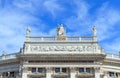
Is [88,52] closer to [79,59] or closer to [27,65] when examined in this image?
[79,59]

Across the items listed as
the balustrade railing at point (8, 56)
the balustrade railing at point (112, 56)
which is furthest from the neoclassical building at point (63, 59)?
the balustrade railing at point (8, 56)

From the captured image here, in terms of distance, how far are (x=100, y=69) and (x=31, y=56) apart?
11.3m

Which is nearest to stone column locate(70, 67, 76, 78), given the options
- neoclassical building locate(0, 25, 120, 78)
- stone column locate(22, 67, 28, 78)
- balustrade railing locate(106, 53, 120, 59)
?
neoclassical building locate(0, 25, 120, 78)

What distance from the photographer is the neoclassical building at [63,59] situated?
2160 inches

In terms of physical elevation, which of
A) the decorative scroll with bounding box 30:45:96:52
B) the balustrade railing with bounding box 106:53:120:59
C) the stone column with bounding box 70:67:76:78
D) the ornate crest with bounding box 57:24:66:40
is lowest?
the stone column with bounding box 70:67:76:78

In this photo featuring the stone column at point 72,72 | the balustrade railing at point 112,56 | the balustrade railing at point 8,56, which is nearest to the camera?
the stone column at point 72,72

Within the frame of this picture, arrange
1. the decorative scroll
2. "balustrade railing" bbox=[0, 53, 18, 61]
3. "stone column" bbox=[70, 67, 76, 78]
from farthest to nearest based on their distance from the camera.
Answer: "balustrade railing" bbox=[0, 53, 18, 61] → the decorative scroll → "stone column" bbox=[70, 67, 76, 78]

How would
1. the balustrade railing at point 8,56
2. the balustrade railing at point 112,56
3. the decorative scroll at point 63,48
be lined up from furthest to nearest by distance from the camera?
the balustrade railing at point 8,56 < the balustrade railing at point 112,56 < the decorative scroll at point 63,48

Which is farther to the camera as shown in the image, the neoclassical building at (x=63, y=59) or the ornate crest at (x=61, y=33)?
the ornate crest at (x=61, y=33)

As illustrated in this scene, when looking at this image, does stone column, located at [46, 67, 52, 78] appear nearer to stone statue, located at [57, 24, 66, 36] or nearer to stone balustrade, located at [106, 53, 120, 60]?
stone statue, located at [57, 24, 66, 36]

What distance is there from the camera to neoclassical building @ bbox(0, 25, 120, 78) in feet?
180

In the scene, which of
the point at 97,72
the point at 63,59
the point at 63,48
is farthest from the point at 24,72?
the point at 97,72

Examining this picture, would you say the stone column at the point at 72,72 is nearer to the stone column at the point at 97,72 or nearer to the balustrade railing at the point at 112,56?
the stone column at the point at 97,72

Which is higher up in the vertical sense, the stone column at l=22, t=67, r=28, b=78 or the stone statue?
the stone statue
